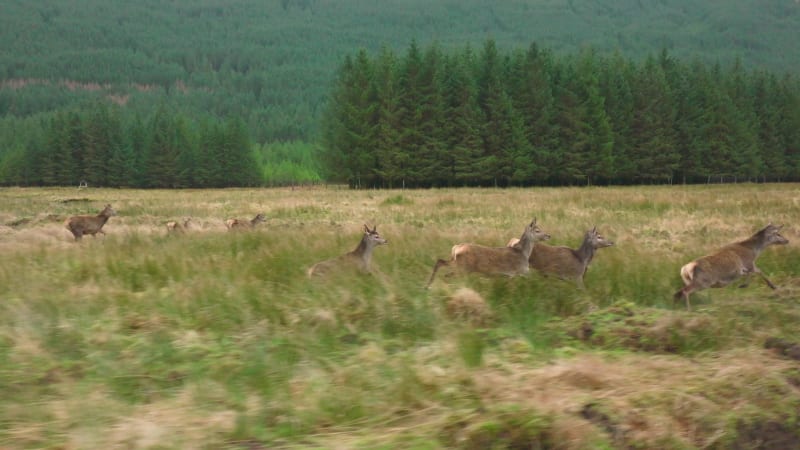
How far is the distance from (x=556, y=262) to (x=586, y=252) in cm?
58

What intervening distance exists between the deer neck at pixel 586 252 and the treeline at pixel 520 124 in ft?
165

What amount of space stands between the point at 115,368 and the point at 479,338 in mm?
3109

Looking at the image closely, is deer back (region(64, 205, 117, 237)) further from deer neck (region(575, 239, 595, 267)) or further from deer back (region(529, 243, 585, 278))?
deer neck (region(575, 239, 595, 267))

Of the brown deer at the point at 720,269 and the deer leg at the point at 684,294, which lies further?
the brown deer at the point at 720,269

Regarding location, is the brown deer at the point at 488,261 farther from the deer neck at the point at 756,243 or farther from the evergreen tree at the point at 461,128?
the evergreen tree at the point at 461,128

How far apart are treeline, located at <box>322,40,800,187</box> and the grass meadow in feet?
166

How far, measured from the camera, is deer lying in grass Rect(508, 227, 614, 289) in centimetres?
934

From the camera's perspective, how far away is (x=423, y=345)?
630 cm

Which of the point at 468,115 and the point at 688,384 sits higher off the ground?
the point at 468,115

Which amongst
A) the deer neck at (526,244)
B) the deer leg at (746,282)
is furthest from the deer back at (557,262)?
the deer leg at (746,282)

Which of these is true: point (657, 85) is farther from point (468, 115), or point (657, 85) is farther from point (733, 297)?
point (733, 297)

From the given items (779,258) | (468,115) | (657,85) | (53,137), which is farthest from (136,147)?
(779,258)

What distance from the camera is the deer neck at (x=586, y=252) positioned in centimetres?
966

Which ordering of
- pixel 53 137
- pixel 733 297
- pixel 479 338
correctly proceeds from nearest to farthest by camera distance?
pixel 479 338 → pixel 733 297 → pixel 53 137
